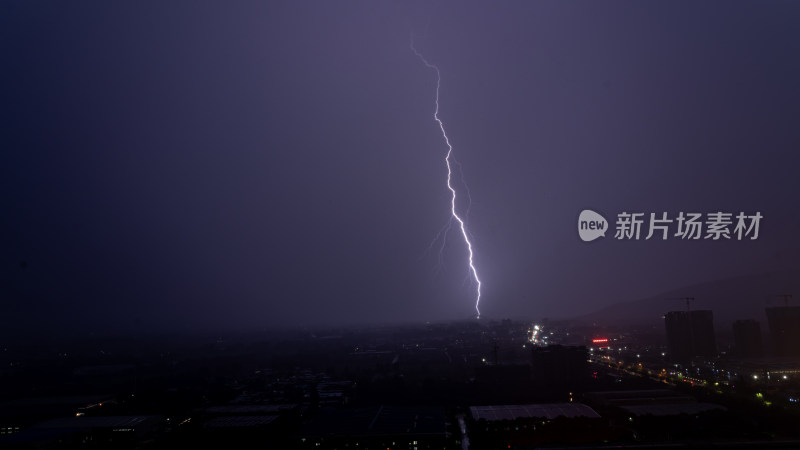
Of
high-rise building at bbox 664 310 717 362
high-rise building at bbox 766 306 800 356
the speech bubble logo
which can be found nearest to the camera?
the speech bubble logo

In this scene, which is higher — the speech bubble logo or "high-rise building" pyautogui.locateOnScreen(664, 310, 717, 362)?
the speech bubble logo

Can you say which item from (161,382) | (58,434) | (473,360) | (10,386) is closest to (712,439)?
(58,434)

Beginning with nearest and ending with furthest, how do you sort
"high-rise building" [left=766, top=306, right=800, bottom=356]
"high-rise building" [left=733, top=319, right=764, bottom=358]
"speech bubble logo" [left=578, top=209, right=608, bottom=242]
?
"speech bubble logo" [left=578, top=209, right=608, bottom=242] < "high-rise building" [left=766, top=306, right=800, bottom=356] < "high-rise building" [left=733, top=319, right=764, bottom=358]

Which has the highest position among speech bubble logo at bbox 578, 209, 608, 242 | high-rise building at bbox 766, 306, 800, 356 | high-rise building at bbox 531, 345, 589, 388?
speech bubble logo at bbox 578, 209, 608, 242

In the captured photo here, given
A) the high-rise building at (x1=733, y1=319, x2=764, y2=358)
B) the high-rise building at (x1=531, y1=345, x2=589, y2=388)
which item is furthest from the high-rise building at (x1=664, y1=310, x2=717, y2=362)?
the high-rise building at (x1=531, y1=345, x2=589, y2=388)

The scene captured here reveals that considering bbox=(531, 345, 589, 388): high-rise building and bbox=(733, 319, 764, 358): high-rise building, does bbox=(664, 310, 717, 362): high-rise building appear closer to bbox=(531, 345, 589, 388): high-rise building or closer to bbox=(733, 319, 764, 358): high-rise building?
bbox=(733, 319, 764, 358): high-rise building

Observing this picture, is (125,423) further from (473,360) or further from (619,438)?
(473,360)

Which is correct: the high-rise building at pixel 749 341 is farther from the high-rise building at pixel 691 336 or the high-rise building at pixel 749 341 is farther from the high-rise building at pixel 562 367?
the high-rise building at pixel 562 367
